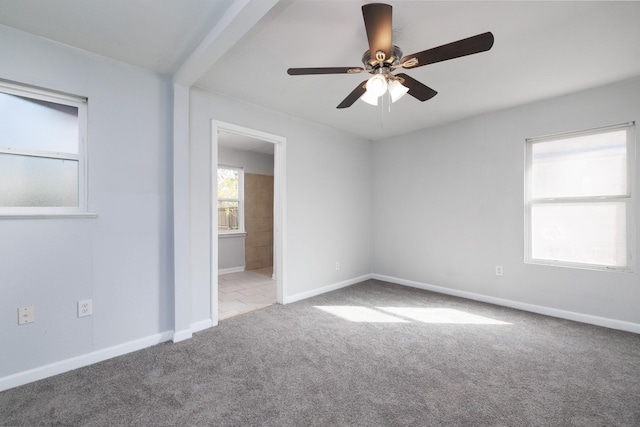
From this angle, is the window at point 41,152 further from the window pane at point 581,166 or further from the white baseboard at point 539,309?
the window pane at point 581,166

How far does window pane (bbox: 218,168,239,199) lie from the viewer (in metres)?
5.38

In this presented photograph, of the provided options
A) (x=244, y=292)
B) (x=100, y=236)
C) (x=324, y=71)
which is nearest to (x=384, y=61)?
(x=324, y=71)

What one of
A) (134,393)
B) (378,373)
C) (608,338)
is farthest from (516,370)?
(134,393)

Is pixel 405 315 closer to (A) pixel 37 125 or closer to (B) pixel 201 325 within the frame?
(B) pixel 201 325

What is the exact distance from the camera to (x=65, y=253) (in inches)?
80.0

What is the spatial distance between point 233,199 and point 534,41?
492 cm

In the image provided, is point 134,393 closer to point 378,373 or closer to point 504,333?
point 378,373

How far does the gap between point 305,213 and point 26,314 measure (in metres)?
2.65

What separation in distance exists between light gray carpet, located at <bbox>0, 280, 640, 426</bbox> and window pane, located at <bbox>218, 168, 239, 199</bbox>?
320 centimetres

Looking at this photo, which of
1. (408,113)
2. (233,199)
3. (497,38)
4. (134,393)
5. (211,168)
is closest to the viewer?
(134,393)

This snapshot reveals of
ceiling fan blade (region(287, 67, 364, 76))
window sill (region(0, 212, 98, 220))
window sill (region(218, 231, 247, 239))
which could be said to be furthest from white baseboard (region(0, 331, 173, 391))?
window sill (region(218, 231, 247, 239))

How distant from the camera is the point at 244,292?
3.99m

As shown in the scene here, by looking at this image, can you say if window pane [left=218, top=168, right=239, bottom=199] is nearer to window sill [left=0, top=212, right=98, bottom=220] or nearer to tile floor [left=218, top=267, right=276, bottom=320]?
tile floor [left=218, top=267, right=276, bottom=320]

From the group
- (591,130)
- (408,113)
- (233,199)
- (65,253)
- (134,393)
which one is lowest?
(134,393)
